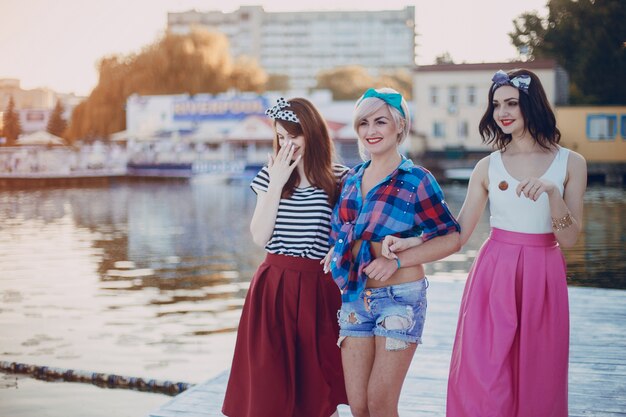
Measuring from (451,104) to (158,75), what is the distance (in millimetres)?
18121

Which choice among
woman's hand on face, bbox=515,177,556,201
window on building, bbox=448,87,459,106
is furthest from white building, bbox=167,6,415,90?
woman's hand on face, bbox=515,177,556,201

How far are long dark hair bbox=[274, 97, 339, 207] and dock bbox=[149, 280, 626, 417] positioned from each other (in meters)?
1.37

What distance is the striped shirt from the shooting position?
304cm

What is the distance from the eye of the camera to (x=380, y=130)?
2.80m

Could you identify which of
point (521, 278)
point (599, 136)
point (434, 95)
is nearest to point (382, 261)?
point (521, 278)

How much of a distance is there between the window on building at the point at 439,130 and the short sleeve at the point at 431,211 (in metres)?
37.5

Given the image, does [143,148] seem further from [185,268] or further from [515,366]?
[515,366]

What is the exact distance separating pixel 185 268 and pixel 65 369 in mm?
6633

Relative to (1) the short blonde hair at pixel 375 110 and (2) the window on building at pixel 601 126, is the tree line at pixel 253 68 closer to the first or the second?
(2) the window on building at pixel 601 126

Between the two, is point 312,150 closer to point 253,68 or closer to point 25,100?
point 25,100

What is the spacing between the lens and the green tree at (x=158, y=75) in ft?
157

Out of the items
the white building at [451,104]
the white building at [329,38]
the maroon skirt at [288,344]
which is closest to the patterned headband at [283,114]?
the maroon skirt at [288,344]

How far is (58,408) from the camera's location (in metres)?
5.85

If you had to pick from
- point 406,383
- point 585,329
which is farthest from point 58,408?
point 585,329
